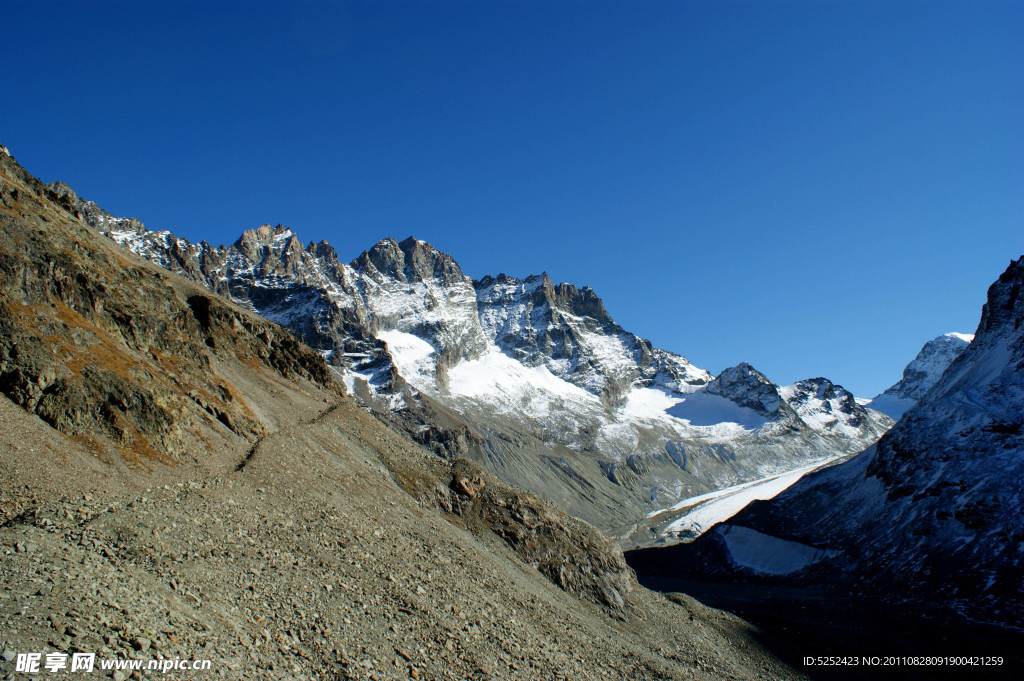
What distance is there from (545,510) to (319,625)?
2705cm

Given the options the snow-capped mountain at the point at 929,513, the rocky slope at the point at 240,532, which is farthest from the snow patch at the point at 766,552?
the rocky slope at the point at 240,532

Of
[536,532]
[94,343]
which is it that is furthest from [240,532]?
[536,532]

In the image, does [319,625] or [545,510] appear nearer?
[319,625]

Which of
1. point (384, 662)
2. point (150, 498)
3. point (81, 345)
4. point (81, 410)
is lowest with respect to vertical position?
point (384, 662)

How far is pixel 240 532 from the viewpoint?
86.8ft

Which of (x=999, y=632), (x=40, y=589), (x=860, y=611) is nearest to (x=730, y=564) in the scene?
(x=860, y=611)

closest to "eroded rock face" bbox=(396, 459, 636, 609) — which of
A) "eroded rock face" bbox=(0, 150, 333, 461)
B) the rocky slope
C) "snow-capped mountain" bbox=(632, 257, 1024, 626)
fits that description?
the rocky slope

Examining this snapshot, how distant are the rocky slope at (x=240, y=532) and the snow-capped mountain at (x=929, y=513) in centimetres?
3555

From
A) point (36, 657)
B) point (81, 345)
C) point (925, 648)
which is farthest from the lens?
point (925, 648)

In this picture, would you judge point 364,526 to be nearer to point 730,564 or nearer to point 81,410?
point 81,410

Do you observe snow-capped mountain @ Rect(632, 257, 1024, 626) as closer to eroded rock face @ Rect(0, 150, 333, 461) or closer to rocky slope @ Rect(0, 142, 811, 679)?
rocky slope @ Rect(0, 142, 811, 679)

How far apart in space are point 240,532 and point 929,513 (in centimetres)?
8439

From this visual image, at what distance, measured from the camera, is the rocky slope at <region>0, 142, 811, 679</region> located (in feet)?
63.9

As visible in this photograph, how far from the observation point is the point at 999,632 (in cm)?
5697
